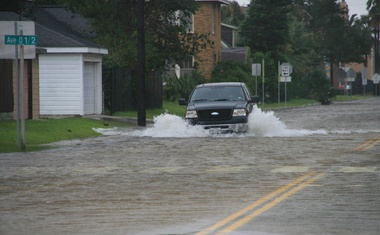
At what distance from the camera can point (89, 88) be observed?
4516 cm

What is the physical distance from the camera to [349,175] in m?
18.1

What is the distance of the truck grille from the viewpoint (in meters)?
31.2

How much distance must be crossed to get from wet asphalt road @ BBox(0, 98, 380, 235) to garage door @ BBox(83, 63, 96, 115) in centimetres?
1709

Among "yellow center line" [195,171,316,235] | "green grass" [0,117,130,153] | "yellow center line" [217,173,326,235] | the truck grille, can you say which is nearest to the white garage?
"green grass" [0,117,130,153]

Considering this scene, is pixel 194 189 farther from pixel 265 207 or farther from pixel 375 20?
pixel 375 20

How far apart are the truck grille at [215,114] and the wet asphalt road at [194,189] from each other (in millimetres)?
3561

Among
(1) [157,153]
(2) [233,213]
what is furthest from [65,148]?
(2) [233,213]

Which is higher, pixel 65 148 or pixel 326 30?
pixel 326 30

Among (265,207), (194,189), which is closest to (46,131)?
(194,189)

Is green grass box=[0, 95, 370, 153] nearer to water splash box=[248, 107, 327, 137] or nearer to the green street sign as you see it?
the green street sign

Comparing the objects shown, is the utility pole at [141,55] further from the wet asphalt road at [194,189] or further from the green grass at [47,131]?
the wet asphalt road at [194,189]

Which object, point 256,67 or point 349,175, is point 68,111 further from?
point 349,175

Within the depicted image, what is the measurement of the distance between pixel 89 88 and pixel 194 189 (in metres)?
29.6

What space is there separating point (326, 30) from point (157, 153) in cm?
10510
